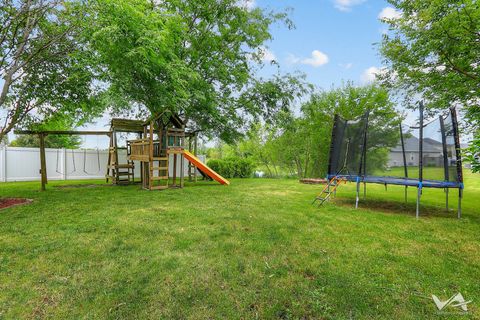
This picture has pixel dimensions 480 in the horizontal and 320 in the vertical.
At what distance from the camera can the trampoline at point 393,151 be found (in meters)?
5.05

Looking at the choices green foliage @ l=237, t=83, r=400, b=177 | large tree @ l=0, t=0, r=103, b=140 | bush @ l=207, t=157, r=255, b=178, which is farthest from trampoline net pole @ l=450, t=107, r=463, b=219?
bush @ l=207, t=157, r=255, b=178

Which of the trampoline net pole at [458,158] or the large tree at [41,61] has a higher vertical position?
the large tree at [41,61]

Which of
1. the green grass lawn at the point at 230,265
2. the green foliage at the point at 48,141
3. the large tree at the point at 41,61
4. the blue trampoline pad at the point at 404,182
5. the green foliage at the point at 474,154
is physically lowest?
the green grass lawn at the point at 230,265

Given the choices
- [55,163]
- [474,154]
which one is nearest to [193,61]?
[55,163]

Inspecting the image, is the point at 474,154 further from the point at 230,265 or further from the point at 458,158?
the point at 458,158

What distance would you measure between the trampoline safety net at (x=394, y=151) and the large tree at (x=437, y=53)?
624mm

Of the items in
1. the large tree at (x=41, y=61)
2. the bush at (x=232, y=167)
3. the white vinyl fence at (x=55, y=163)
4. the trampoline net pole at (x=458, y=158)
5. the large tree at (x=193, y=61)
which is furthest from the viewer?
the bush at (x=232, y=167)

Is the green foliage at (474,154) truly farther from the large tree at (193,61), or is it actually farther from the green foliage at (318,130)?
the large tree at (193,61)

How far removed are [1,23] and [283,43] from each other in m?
9.05

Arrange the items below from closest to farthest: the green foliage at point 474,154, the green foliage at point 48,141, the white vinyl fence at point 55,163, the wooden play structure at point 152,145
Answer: the green foliage at point 474,154
the wooden play structure at point 152,145
the white vinyl fence at point 55,163
the green foliage at point 48,141

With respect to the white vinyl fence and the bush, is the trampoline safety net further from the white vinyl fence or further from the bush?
the white vinyl fence

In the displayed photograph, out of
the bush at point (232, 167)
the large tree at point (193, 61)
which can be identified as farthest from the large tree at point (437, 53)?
the bush at point (232, 167)

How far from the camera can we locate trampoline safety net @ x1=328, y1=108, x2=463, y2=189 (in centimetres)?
504

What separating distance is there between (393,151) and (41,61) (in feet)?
28.2
